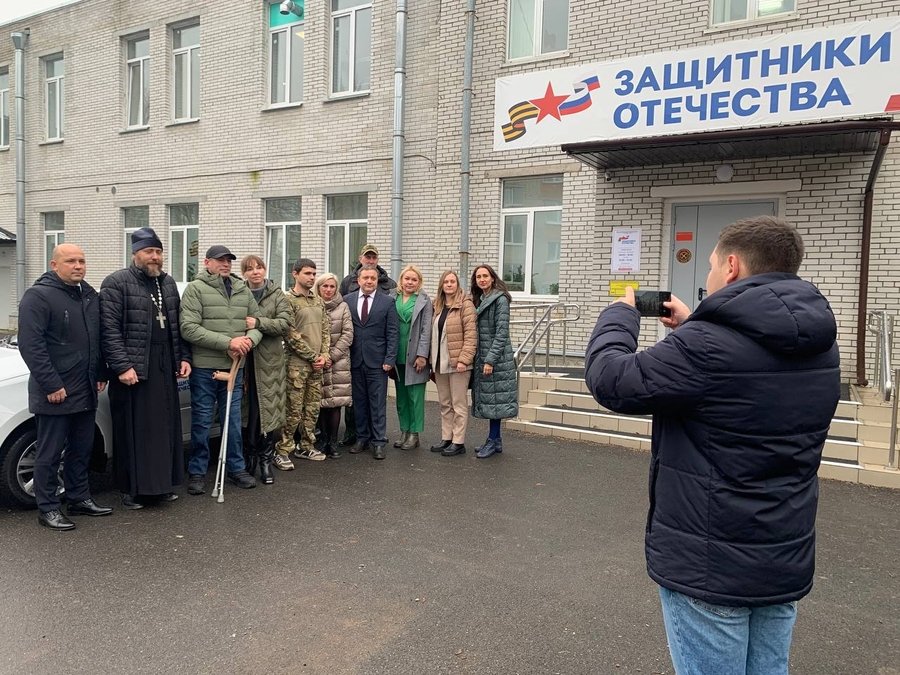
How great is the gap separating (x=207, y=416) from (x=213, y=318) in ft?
2.57

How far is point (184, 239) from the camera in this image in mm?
14844

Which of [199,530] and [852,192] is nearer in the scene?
[199,530]

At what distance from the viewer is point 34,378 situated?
4.37 metres

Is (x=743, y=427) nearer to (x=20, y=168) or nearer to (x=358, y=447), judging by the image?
(x=358, y=447)

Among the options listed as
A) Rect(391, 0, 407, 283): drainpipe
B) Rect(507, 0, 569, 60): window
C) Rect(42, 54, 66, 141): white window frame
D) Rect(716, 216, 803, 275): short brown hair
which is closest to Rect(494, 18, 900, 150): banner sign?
Rect(507, 0, 569, 60): window

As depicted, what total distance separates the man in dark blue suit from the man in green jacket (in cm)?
125

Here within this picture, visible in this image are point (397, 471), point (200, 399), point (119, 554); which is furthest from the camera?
point (397, 471)

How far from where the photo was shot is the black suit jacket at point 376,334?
6.49 meters

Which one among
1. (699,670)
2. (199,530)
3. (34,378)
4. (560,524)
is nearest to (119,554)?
(199,530)

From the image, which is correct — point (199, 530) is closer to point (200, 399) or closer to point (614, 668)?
point (200, 399)

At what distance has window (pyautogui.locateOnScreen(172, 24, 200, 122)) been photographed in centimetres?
1458

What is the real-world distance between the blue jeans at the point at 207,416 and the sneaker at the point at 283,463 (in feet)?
1.74

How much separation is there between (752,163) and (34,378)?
7.99 m

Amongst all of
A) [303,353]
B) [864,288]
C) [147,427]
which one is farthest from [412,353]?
[864,288]
